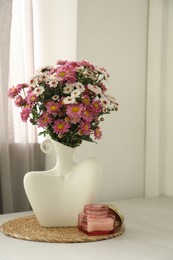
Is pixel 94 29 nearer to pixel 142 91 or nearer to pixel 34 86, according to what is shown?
pixel 142 91

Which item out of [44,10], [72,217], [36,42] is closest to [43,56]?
[36,42]

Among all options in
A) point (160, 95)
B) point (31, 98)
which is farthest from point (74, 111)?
point (160, 95)

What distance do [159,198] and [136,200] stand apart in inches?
6.0

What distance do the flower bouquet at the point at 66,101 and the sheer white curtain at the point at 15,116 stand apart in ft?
1.83

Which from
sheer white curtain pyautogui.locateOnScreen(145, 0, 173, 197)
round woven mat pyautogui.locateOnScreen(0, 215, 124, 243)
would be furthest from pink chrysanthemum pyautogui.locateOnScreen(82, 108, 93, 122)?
sheer white curtain pyautogui.locateOnScreen(145, 0, 173, 197)

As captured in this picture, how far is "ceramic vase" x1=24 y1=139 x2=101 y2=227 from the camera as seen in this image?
138 centimetres

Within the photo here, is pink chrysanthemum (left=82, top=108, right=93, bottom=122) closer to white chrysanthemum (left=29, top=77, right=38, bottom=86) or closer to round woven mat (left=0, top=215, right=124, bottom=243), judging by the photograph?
white chrysanthemum (left=29, top=77, right=38, bottom=86)

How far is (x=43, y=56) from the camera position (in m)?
2.16

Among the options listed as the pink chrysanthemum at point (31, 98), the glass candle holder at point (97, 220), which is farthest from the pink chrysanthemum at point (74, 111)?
the glass candle holder at point (97, 220)

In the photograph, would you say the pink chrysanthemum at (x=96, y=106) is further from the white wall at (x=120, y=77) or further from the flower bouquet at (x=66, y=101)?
the white wall at (x=120, y=77)

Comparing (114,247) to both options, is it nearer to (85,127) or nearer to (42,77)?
(85,127)

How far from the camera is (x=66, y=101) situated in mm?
1317

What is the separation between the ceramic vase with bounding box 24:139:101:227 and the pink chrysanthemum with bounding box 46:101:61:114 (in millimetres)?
129

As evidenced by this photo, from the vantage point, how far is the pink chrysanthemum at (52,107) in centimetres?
133
